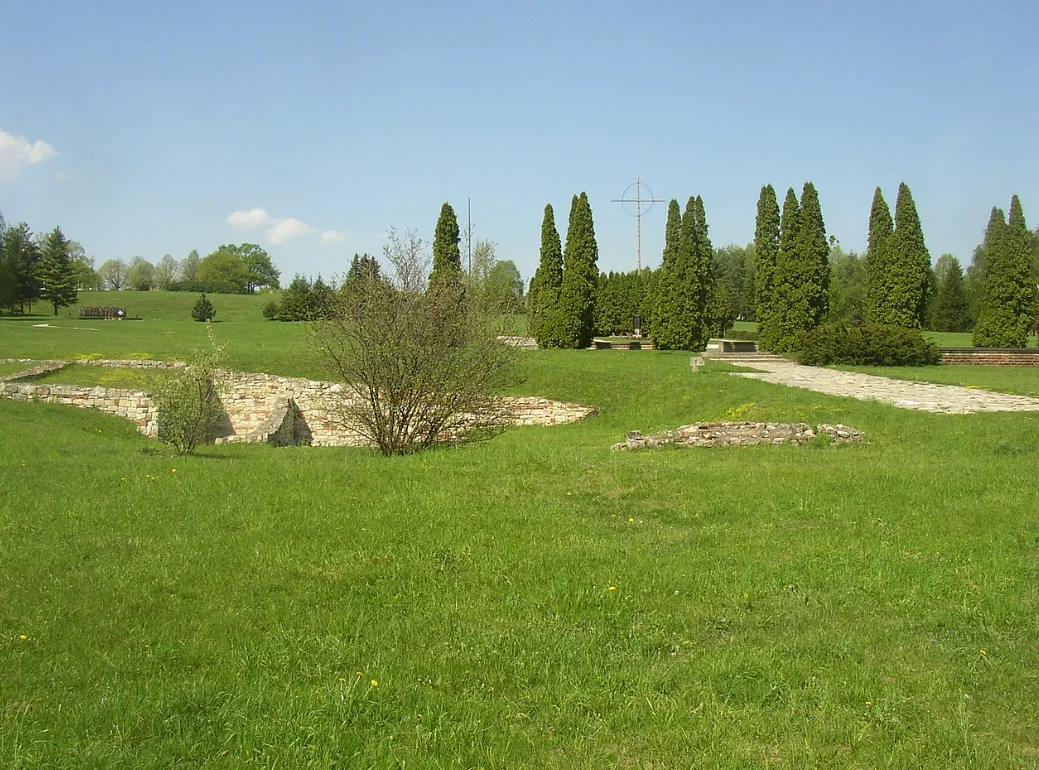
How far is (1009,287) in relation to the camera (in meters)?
37.2

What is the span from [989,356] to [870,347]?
20.9ft

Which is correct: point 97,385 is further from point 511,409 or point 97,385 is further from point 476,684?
point 476,684

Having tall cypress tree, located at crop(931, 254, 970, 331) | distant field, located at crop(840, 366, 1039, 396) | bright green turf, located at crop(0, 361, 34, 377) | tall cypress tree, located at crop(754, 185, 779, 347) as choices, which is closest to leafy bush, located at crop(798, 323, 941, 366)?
distant field, located at crop(840, 366, 1039, 396)

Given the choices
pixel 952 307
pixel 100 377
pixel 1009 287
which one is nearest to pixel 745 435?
pixel 100 377

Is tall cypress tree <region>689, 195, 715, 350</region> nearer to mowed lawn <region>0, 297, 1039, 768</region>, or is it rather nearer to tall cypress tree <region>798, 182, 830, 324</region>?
tall cypress tree <region>798, 182, 830, 324</region>

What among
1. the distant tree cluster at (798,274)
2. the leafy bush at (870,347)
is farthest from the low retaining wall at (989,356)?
the distant tree cluster at (798,274)

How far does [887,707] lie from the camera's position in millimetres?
4098

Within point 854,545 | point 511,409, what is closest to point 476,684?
point 854,545

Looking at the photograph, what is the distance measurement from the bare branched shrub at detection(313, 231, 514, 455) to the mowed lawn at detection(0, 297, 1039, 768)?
502 cm

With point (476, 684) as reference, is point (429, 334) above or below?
above

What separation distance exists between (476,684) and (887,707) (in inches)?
78.2

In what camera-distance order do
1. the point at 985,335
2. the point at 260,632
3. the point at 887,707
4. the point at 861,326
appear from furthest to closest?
the point at 985,335 → the point at 861,326 → the point at 260,632 → the point at 887,707

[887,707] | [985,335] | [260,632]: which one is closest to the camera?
[887,707]

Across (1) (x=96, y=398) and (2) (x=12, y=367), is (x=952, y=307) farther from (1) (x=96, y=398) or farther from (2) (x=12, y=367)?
(2) (x=12, y=367)
